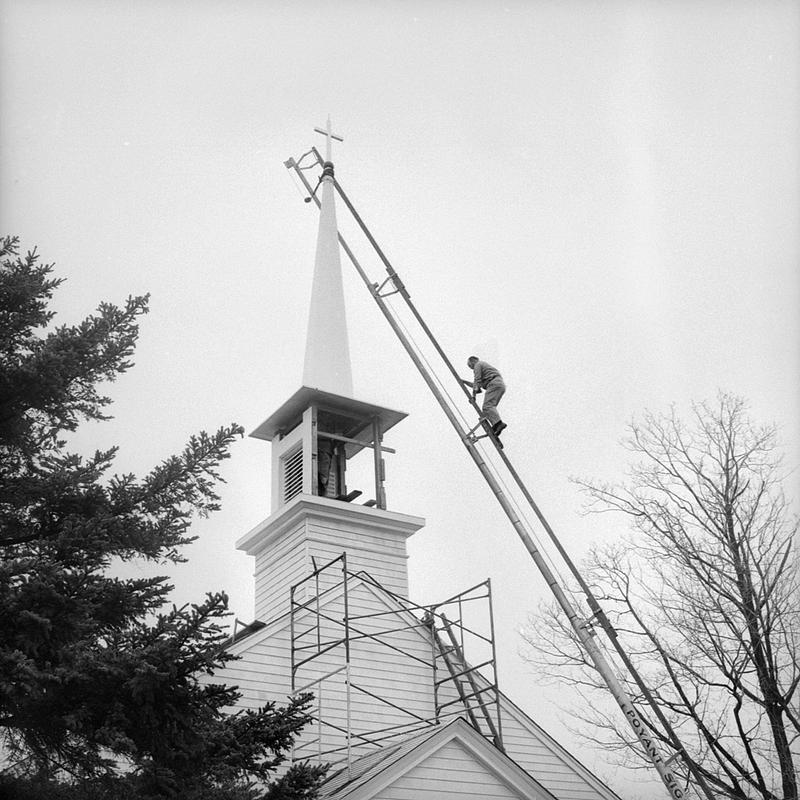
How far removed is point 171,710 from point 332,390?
11044 millimetres

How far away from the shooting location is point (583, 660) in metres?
19.0

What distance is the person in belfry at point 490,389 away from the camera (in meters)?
14.8

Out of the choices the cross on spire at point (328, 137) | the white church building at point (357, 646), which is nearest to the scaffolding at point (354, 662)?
the white church building at point (357, 646)

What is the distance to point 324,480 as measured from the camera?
61.5 feet

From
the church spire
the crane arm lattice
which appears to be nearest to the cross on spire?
the church spire

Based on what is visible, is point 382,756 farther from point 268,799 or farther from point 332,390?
point 332,390

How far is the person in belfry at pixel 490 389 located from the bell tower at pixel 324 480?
4147 mm

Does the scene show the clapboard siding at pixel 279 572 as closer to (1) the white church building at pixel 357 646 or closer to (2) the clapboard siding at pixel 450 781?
(1) the white church building at pixel 357 646

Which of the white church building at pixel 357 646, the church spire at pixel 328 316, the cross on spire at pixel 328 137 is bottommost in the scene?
the white church building at pixel 357 646

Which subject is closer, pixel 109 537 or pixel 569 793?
pixel 109 537

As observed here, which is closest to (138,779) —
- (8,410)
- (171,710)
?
(171,710)

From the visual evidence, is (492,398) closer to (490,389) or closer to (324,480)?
(490,389)

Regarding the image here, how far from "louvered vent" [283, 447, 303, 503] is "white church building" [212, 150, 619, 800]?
0.11ft

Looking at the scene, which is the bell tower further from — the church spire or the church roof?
the church roof
